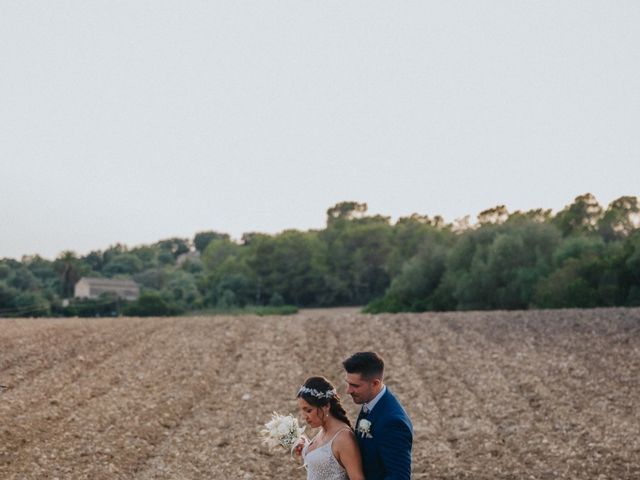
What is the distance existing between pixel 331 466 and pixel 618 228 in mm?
38937

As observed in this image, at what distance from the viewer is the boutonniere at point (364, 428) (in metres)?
3.68

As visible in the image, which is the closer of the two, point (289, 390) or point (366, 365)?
point (366, 365)

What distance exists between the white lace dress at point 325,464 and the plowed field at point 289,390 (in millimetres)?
5450

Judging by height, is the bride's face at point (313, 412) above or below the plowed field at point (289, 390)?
above

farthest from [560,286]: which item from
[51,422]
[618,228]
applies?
[51,422]

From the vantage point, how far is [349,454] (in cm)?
379

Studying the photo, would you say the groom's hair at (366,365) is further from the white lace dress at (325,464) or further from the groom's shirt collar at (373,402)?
the white lace dress at (325,464)

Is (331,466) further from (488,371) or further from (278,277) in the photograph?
(278,277)

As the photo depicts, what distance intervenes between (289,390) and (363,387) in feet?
32.8

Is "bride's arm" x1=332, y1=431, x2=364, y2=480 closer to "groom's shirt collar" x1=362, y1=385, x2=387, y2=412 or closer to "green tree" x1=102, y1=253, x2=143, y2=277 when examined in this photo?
"groom's shirt collar" x1=362, y1=385, x2=387, y2=412

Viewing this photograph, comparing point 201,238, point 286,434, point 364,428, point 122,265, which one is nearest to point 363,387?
point 364,428

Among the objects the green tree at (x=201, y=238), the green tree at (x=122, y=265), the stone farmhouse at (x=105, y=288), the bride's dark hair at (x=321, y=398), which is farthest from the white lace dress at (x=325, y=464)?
the green tree at (x=201, y=238)

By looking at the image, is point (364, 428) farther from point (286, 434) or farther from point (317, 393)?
point (286, 434)

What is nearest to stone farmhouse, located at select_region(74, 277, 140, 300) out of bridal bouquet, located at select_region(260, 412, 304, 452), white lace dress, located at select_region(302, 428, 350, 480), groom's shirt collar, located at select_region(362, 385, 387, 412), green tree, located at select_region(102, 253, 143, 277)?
green tree, located at select_region(102, 253, 143, 277)
